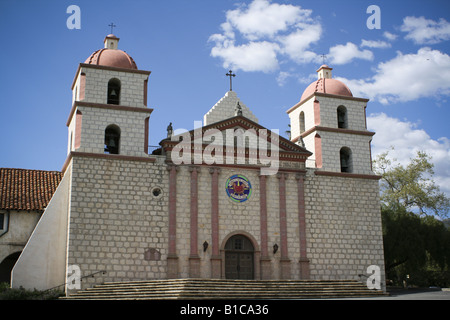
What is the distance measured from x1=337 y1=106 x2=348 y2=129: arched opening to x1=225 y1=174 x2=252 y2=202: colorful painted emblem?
23.9 feet

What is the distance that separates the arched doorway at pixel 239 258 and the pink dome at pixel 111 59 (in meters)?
10.4

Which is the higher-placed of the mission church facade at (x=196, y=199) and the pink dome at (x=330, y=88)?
the pink dome at (x=330, y=88)

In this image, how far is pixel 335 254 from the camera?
2938cm

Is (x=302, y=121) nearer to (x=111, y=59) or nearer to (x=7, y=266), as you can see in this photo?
(x=111, y=59)

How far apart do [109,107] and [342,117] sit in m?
13.5

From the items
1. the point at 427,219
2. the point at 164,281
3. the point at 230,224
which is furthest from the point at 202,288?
the point at 427,219

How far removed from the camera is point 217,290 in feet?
76.9

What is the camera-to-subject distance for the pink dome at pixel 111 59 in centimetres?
2877

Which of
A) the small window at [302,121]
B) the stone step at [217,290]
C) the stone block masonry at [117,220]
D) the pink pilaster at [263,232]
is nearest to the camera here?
the stone step at [217,290]

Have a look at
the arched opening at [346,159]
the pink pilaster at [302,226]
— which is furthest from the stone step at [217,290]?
the arched opening at [346,159]

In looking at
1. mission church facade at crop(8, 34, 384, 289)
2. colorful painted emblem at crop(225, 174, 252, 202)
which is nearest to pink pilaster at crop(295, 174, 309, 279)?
mission church facade at crop(8, 34, 384, 289)

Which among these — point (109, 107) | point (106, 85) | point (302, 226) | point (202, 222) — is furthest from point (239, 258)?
point (106, 85)

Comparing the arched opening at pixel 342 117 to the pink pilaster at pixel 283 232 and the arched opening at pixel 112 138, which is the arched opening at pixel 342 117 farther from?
the arched opening at pixel 112 138
